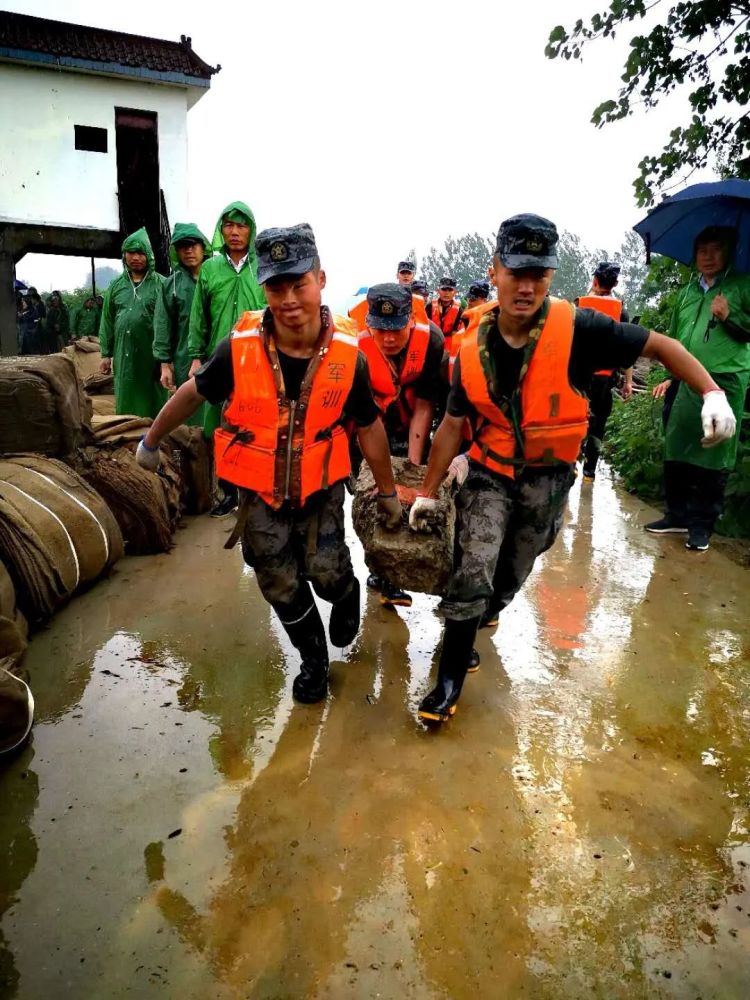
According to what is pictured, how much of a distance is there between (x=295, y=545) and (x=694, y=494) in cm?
366

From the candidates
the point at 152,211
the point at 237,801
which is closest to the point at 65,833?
the point at 237,801

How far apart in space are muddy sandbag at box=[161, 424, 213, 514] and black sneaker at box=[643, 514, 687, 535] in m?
3.69

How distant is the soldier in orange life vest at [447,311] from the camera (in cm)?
854

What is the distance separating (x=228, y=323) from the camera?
503 cm

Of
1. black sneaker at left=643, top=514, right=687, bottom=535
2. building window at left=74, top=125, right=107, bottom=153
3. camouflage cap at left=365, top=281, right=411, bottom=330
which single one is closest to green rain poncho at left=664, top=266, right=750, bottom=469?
black sneaker at left=643, top=514, right=687, bottom=535

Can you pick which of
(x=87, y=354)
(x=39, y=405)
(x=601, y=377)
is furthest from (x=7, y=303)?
(x=601, y=377)

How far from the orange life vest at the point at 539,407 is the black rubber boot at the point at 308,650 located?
3.34 feet

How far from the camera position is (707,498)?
16.4ft

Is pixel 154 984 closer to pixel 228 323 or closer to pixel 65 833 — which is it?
pixel 65 833

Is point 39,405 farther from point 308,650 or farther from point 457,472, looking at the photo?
point 457,472

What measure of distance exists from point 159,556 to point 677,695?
131 inches

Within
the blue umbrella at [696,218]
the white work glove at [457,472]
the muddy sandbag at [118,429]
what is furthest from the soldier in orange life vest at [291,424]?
the blue umbrella at [696,218]

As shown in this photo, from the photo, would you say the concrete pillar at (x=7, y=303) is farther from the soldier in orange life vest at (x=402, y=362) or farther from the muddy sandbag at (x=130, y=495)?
the soldier in orange life vest at (x=402, y=362)

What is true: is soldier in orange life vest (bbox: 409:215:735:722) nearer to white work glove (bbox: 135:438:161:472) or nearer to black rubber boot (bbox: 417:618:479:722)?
black rubber boot (bbox: 417:618:479:722)
